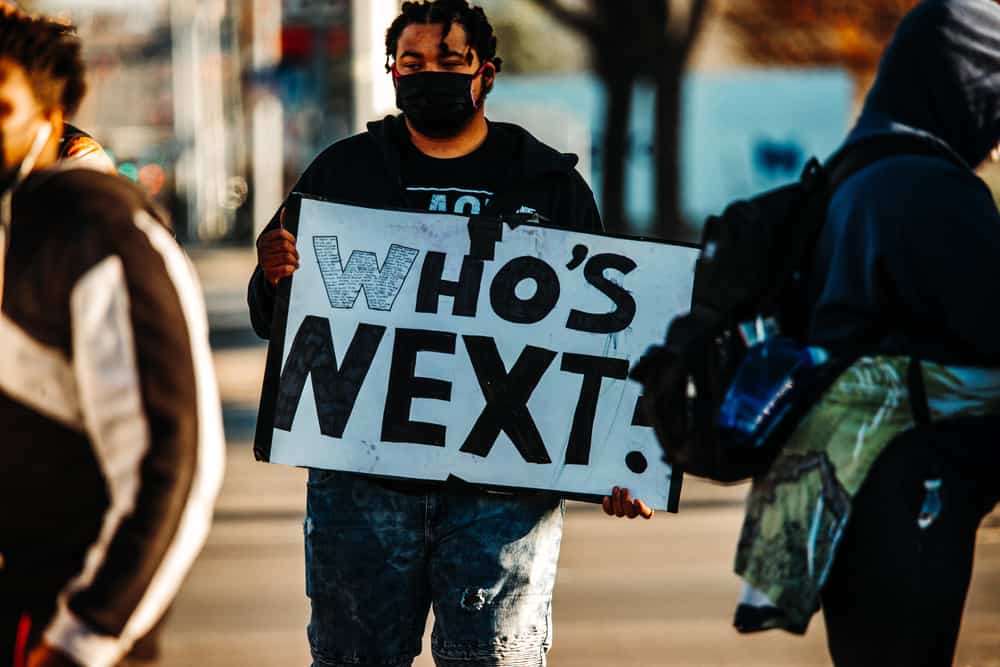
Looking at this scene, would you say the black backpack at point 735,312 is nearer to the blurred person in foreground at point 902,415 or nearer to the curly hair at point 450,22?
the blurred person in foreground at point 902,415

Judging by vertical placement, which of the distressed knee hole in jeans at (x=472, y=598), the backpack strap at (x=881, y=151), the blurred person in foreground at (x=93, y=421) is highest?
the backpack strap at (x=881, y=151)

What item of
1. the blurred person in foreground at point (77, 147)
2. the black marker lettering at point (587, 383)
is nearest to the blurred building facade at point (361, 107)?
the blurred person in foreground at point (77, 147)

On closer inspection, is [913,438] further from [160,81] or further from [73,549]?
[160,81]

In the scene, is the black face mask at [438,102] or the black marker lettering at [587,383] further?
the black marker lettering at [587,383]

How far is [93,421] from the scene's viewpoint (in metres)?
2.49

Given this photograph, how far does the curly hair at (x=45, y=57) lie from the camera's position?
8.61ft

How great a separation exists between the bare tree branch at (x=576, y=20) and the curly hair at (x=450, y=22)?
1928 centimetres

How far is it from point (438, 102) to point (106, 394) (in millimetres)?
1523

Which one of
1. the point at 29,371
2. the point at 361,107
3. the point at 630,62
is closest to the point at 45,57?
the point at 29,371

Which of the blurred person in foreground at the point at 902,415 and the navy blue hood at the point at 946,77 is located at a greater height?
the navy blue hood at the point at 946,77

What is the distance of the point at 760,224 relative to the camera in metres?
3.06

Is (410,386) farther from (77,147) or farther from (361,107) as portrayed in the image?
(361,107)

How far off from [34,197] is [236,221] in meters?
41.9

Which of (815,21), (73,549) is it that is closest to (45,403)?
(73,549)
